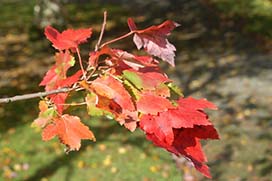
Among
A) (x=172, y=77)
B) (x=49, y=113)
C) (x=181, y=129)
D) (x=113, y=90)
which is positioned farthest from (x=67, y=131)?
(x=172, y=77)

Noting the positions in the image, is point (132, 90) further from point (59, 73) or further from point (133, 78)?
point (59, 73)

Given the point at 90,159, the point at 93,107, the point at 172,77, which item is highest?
the point at 93,107

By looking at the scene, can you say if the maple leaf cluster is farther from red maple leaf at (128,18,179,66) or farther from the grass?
the grass

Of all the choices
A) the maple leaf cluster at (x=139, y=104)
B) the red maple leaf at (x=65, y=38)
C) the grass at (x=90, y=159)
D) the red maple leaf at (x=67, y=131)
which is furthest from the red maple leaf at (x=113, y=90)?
the grass at (x=90, y=159)

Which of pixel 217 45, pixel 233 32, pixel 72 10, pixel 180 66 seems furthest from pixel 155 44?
pixel 72 10

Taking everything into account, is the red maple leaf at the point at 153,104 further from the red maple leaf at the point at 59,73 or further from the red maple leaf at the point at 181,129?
the red maple leaf at the point at 59,73

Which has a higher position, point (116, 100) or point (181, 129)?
point (116, 100)

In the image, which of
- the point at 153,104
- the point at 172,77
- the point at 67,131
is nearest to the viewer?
the point at 153,104

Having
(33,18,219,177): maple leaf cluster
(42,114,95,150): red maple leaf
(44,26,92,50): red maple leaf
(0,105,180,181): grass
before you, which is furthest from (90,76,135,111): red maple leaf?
(0,105,180,181): grass
